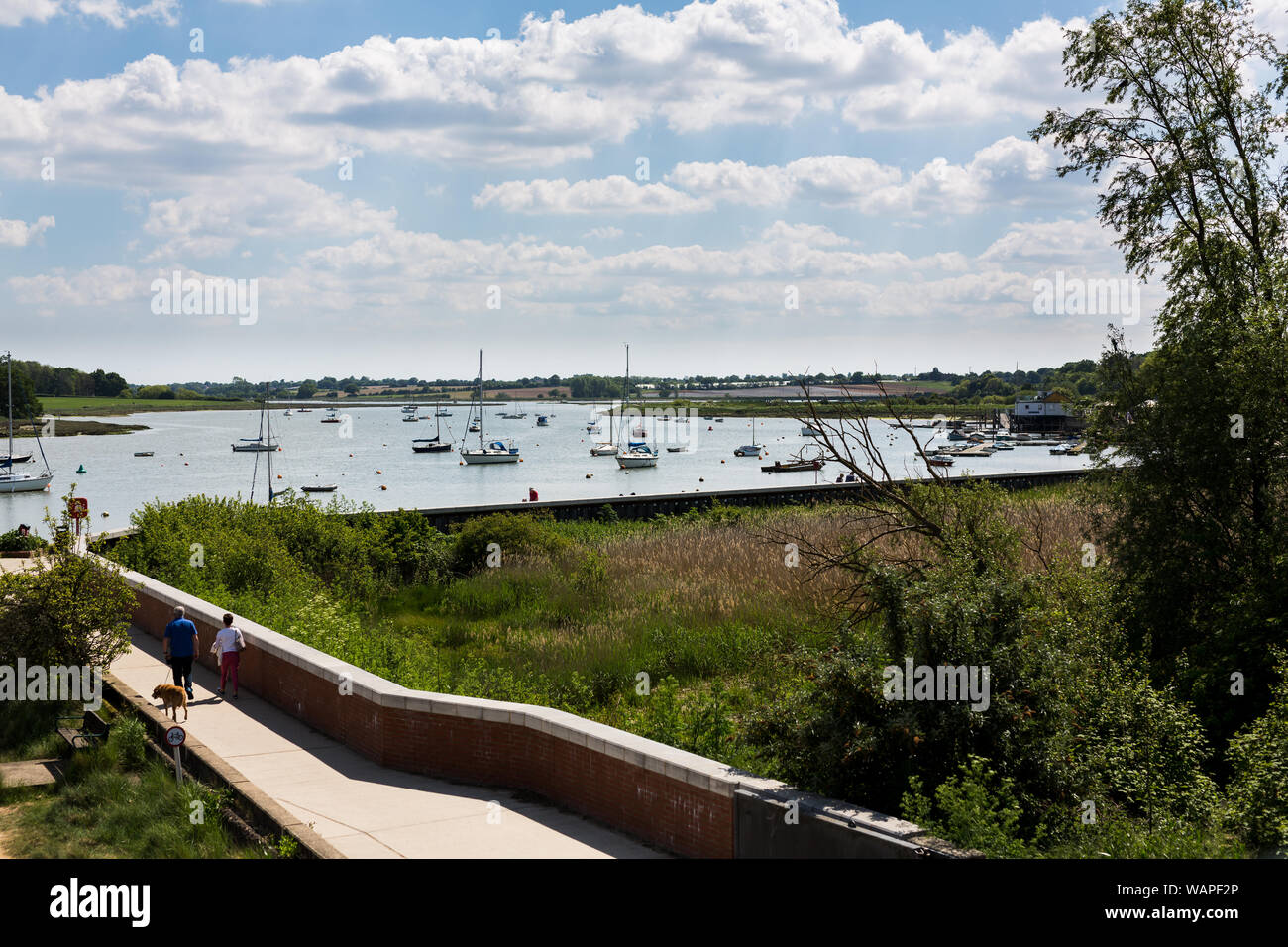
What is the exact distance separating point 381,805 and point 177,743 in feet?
7.27

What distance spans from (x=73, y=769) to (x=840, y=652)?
918 centimetres

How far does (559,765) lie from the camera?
434 inches

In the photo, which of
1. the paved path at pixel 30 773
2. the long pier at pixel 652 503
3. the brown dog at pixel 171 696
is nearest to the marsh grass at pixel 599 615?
the brown dog at pixel 171 696

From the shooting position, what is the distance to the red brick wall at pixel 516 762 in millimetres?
9320

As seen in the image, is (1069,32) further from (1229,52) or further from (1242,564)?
(1242,564)

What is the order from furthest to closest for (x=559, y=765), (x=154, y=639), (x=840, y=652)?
(x=154, y=639) < (x=559, y=765) < (x=840, y=652)

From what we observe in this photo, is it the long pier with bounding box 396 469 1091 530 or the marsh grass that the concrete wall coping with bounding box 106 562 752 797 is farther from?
the long pier with bounding box 396 469 1091 530

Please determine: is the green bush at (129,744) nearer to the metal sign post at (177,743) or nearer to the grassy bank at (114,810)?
the grassy bank at (114,810)

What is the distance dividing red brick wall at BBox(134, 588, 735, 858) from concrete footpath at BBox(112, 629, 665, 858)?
17 cm

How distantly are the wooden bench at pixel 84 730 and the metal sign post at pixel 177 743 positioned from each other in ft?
5.93

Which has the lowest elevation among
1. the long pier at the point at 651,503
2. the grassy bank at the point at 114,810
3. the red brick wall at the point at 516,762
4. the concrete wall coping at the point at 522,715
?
the grassy bank at the point at 114,810
